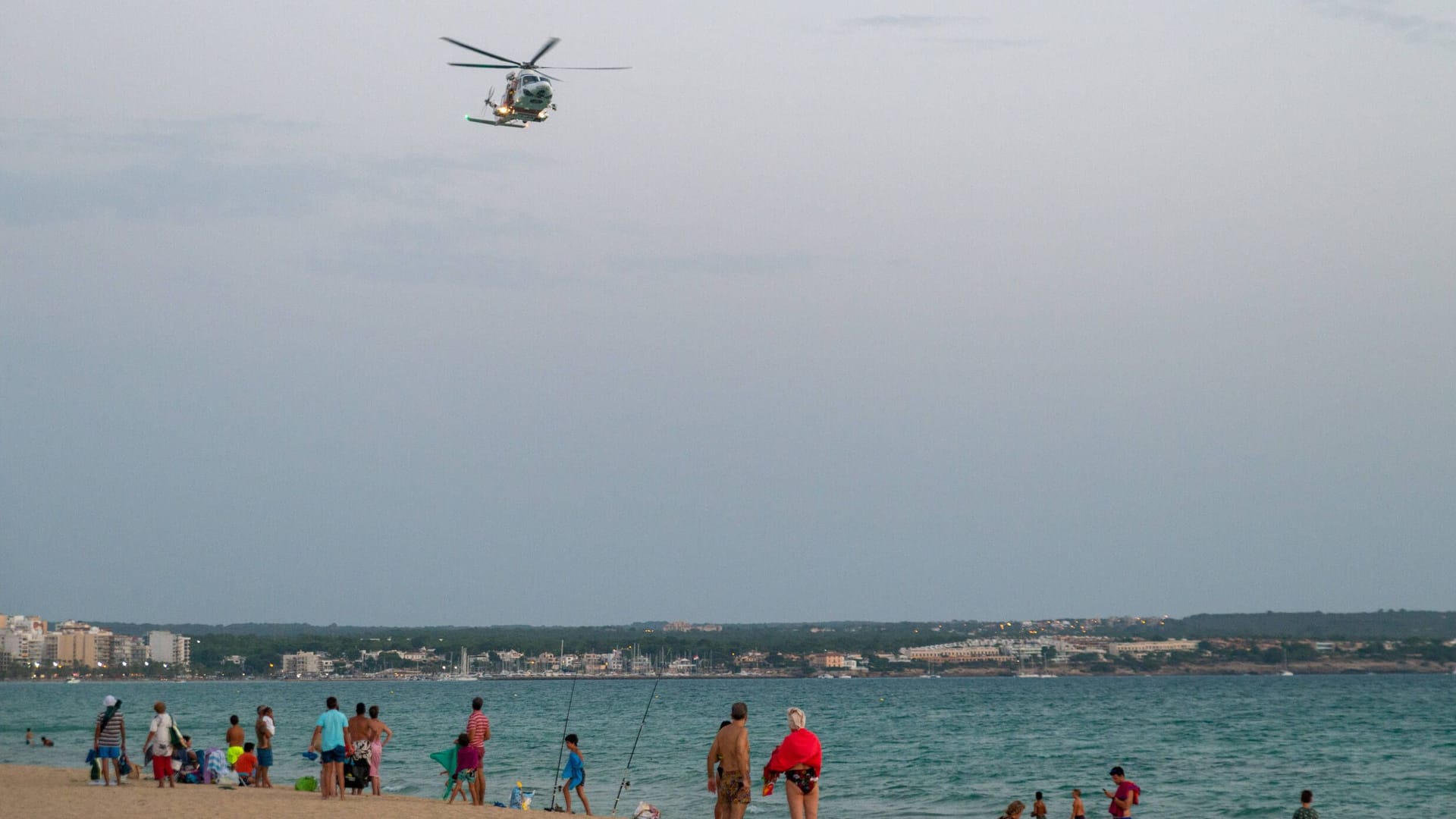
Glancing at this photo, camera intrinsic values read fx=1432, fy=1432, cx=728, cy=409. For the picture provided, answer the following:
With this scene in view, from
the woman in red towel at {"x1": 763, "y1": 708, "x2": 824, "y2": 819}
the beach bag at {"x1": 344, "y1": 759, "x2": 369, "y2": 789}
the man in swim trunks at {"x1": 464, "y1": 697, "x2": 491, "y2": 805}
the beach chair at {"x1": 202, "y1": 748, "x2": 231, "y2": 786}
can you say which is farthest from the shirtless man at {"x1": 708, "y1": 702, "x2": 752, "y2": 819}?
the beach chair at {"x1": 202, "y1": 748, "x2": 231, "y2": 786}

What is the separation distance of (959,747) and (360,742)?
33019mm

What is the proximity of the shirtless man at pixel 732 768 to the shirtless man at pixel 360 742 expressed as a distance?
779 centimetres

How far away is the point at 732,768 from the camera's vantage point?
547 inches

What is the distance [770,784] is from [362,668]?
195389 mm

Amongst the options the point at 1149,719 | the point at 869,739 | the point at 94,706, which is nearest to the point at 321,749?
the point at 869,739

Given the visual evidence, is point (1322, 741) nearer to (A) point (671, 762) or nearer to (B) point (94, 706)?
(A) point (671, 762)

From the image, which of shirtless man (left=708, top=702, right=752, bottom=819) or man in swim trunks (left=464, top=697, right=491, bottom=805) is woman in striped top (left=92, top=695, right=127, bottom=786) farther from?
shirtless man (left=708, top=702, right=752, bottom=819)

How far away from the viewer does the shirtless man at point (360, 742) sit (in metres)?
20.4

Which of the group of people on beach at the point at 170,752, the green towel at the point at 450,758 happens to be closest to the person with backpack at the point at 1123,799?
A: the green towel at the point at 450,758

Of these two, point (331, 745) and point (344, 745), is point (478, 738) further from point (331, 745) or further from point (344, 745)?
point (331, 745)

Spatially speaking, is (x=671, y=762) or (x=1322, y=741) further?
(x=1322, y=741)

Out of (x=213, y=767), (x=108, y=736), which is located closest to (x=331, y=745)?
(x=108, y=736)

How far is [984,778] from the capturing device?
120 ft

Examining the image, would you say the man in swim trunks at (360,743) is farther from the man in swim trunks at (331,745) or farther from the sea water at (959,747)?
the sea water at (959,747)
